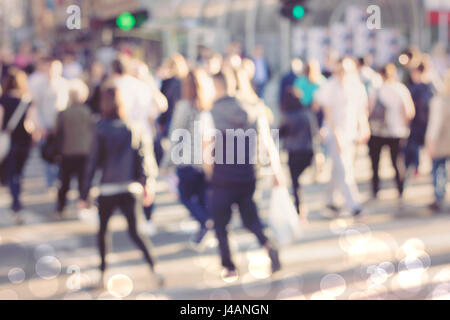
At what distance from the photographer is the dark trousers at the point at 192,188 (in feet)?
29.2

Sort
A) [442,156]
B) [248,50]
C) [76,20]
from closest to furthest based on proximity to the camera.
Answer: [76,20] → [442,156] → [248,50]

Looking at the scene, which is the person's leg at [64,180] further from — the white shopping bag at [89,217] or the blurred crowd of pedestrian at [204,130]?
the white shopping bag at [89,217]

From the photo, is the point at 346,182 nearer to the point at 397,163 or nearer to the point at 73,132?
the point at 397,163

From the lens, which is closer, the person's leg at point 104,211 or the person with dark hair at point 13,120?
the person's leg at point 104,211

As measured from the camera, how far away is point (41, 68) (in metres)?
11.7

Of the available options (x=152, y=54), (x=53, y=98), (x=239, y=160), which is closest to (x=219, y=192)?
(x=239, y=160)

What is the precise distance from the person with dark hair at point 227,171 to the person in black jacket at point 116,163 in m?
0.57

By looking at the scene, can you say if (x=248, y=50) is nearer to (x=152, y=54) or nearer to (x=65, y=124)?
(x=152, y=54)

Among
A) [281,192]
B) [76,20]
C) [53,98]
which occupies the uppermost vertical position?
[76,20]

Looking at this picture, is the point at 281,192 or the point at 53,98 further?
the point at 53,98

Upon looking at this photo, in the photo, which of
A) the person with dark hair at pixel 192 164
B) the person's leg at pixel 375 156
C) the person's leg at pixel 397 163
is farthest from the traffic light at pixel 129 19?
the person with dark hair at pixel 192 164

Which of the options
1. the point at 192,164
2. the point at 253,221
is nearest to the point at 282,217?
the point at 253,221

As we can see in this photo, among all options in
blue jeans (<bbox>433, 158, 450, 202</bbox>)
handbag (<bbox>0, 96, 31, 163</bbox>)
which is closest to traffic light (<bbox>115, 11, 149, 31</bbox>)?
handbag (<bbox>0, 96, 31, 163</bbox>)

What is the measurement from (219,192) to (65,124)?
3971 millimetres
